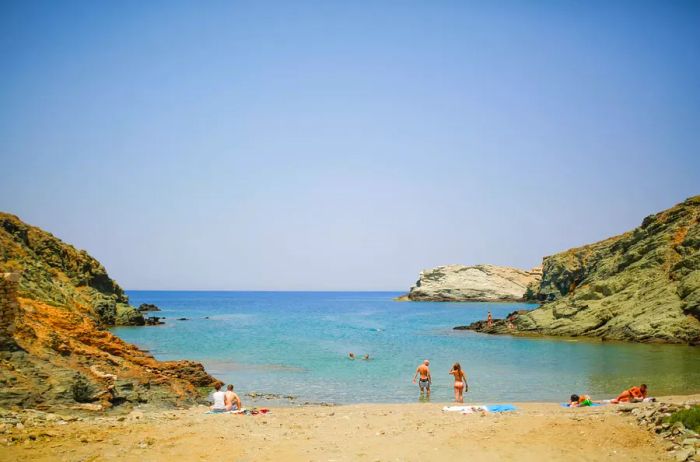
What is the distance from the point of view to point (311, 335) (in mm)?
54000

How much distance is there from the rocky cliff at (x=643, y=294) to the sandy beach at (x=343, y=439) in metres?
29.2

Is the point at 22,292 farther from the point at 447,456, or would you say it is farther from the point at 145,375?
the point at 447,456

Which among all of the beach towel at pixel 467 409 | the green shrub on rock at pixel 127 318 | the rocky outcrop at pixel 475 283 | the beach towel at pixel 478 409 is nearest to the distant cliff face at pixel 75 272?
the green shrub on rock at pixel 127 318

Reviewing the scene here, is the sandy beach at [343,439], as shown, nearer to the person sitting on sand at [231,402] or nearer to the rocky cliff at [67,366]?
the rocky cliff at [67,366]

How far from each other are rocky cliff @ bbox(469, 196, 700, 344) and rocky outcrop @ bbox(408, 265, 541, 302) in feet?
244

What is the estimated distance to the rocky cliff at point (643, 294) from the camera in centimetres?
3884

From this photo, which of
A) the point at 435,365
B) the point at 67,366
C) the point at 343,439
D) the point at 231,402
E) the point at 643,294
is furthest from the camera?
the point at 643,294

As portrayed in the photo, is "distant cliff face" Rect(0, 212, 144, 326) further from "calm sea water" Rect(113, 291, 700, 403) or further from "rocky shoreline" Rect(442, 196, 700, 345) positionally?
"rocky shoreline" Rect(442, 196, 700, 345)

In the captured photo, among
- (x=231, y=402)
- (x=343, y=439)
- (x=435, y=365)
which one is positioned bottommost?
(x=435, y=365)

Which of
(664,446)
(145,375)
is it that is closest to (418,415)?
(664,446)

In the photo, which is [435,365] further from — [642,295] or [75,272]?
[75,272]

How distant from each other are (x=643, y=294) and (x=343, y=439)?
40.1 m

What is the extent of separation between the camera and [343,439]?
12.5m

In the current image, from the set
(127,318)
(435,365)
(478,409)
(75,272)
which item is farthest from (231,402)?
(127,318)
